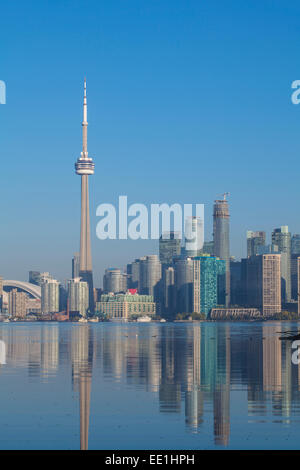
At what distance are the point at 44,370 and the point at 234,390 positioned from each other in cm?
2746

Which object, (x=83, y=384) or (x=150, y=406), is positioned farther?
(x=83, y=384)

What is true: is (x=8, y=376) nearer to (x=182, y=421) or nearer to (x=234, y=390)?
(x=234, y=390)

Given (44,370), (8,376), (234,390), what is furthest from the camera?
(44,370)

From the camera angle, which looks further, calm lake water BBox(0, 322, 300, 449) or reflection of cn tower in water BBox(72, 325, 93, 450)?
reflection of cn tower in water BBox(72, 325, 93, 450)

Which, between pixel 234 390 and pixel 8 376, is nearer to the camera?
pixel 234 390

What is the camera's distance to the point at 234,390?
208 ft

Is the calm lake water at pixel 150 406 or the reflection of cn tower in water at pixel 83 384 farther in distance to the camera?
Result: the reflection of cn tower in water at pixel 83 384

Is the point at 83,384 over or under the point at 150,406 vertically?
over
